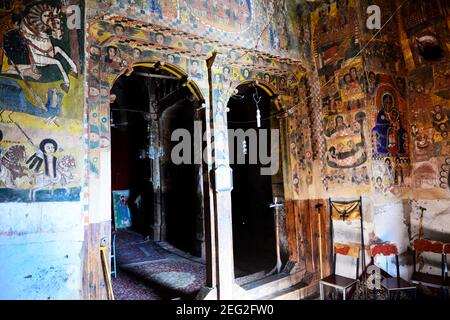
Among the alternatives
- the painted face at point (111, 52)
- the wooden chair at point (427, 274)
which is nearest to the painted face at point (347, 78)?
the wooden chair at point (427, 274)

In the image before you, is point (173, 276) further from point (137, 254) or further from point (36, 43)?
point (36, 43)

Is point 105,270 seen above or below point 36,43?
below

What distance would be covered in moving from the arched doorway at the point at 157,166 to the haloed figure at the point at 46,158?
414 centimetres

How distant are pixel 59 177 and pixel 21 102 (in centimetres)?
100

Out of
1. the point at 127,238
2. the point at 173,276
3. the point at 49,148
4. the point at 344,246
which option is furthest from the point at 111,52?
the point at 127,238

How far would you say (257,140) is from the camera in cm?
760

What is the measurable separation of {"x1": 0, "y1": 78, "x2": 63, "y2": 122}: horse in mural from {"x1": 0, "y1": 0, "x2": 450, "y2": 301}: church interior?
0.05 feet

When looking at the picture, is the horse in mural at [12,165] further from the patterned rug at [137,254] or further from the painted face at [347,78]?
the painted face at [347,78]

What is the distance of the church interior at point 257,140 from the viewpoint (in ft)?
11.4

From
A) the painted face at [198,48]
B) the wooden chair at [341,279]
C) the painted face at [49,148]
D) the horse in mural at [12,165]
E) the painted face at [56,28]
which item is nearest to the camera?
the horse in mural at [12,165]

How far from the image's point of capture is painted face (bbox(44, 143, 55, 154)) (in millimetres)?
3533

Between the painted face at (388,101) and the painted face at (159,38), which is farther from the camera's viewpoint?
the painted face at (388,101)

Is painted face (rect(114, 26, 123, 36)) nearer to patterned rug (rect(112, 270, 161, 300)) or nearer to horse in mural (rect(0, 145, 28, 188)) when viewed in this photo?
horse in mural (rect(0, 145, 28, 188))
